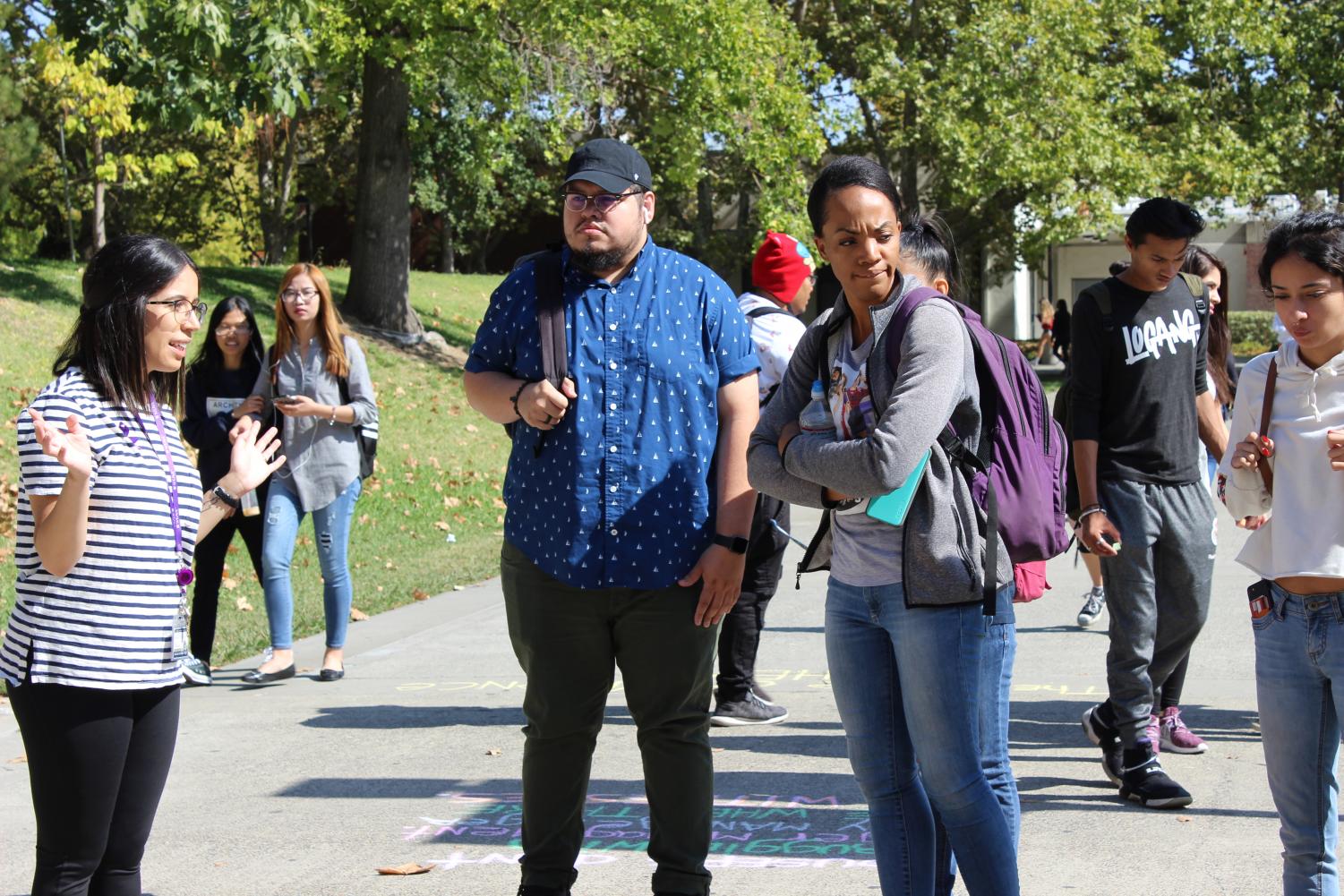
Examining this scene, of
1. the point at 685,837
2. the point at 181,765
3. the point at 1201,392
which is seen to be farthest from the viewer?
the point at 181,765

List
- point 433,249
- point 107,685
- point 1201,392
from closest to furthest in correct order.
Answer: point 107,685 < point 1201,392 < point 433,249

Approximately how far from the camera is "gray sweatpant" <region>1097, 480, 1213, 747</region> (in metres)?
5.00

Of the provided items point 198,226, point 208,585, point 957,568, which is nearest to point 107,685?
point 957,568

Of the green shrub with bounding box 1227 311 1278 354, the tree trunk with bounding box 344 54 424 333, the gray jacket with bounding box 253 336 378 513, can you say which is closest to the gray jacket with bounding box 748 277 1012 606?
the gray jacket with bounding box 253 336 378 513

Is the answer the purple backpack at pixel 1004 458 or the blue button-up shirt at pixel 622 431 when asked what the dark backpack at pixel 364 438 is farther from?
the purple backpack at pixel 1004 458

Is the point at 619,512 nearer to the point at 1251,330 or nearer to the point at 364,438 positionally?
the point at 364,438

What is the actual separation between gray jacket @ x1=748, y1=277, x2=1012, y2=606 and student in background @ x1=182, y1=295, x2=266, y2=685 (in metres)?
4.61

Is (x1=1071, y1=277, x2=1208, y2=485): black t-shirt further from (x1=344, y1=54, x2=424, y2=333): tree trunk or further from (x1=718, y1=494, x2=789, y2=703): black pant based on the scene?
(x1=344, y1=54, x2=424, y2=333): tree trunk

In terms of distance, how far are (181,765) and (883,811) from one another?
3.46 m

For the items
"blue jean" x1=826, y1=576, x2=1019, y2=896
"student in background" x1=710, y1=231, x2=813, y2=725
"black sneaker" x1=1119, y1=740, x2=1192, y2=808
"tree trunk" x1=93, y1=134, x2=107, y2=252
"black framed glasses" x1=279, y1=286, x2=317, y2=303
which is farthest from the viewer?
"tree trunk" x1=93, y1=134, x2=107, y2=252

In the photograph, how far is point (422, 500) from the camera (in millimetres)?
13211

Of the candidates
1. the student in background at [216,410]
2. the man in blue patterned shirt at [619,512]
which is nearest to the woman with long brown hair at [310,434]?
Answer: the student in background at [216,410]

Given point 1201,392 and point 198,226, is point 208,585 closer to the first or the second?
point 1201,392

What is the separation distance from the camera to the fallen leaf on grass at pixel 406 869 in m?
4.48
